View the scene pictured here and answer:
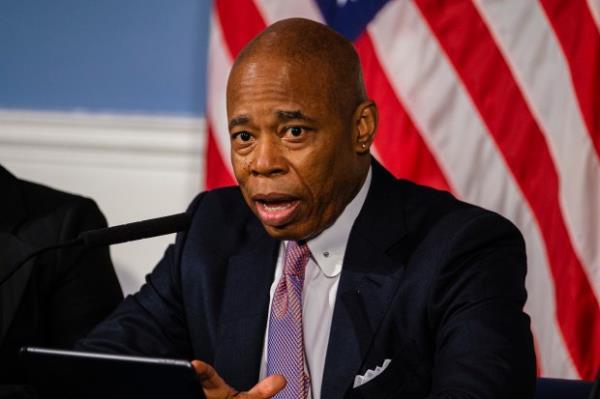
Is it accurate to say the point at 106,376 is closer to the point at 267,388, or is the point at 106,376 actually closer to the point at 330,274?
the point at 267,388

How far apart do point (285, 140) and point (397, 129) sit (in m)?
0.84

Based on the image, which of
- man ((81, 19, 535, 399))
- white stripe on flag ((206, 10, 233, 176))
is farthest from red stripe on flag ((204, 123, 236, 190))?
man ((81, 19, 535, 399))

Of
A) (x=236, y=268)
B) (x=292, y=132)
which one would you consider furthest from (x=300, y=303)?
(x=292, y=132)

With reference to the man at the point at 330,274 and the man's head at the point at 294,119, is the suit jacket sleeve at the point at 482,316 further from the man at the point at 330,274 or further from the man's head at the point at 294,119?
the man's head at the point at 294,119

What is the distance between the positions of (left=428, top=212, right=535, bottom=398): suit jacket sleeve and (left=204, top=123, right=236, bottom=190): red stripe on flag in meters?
0.91

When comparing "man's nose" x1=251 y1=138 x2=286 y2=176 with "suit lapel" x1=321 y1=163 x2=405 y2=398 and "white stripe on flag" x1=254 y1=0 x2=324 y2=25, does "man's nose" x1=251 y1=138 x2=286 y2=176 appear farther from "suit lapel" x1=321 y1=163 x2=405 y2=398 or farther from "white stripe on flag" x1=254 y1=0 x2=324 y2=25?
"white stripe on flag" x1=254 y1=0 x2=324 y2=25

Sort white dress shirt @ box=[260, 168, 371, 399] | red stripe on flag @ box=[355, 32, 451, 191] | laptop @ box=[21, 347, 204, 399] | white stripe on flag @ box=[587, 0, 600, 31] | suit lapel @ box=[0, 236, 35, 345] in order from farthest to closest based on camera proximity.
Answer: red stripe on flag @ box=[355, 32, 451, 191]
white stripe on flag @ box=[587, 0, 600, 31]
suit lapel @ box=[0, 236, 35, 345]
white dress shirt @ box=[260, 168, 371, 399]
laptop @ box=[21, 347, 204, 399]

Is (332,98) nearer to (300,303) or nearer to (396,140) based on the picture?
(300,303)

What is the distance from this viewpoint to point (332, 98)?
1.59 metres

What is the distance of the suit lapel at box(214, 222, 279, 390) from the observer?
5.60ft

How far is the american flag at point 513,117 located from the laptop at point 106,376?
3.89ft

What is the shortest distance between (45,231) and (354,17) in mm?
816

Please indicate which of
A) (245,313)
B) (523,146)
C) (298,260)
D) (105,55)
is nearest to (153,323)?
(245,313)

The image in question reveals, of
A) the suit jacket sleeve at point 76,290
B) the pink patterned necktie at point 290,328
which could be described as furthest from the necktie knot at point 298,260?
the suit jacket sleeve at point 76,290
